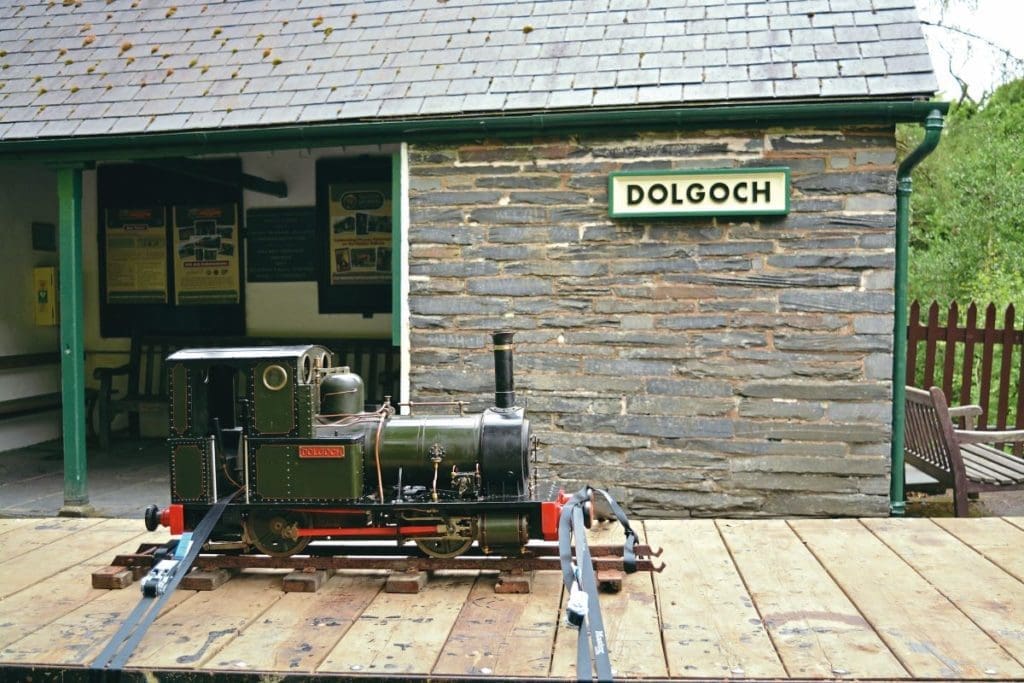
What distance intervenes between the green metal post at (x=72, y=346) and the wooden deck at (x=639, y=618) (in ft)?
6.74

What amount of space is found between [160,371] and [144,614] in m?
6.48

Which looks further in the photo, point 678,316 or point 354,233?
point 354,233

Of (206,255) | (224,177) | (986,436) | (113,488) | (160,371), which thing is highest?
(224,177)

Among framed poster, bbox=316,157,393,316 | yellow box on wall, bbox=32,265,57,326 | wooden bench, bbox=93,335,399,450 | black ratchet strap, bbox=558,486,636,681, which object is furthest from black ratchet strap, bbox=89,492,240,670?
yellow box on wall, bbox=32,265,57,326

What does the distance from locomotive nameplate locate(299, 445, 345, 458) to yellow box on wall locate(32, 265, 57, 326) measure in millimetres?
6354

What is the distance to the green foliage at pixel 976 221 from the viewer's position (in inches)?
530

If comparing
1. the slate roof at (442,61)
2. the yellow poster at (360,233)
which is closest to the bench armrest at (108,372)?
the yellow poster at (360,233)

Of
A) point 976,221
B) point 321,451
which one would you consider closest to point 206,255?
point 321,451

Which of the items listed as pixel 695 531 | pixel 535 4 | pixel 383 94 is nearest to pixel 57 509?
pixel 383 94

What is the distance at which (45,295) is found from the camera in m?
8.95

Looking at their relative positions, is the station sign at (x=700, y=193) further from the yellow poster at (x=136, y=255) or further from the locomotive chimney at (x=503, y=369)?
the yellow poster at (x=136, y=255)

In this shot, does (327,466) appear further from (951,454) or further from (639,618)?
(951,454)

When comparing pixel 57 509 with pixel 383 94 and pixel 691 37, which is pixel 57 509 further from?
pixel 691 37

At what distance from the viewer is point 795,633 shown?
3.12 metres
